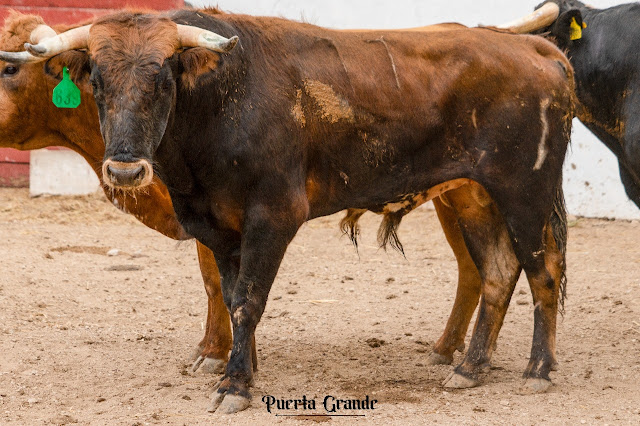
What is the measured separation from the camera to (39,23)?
5.37m

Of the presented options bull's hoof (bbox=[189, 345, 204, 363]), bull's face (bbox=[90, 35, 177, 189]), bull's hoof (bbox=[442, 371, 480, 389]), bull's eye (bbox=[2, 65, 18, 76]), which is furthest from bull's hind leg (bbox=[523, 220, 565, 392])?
bull's eye (bbox=[2, 65, 18, 76])

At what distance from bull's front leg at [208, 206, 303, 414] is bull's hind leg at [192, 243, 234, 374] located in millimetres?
653

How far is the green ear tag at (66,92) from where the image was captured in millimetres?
4355

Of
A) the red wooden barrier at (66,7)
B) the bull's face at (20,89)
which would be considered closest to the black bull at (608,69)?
the bull's face at (20,89)

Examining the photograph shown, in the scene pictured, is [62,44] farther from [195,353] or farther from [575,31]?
[575,31]

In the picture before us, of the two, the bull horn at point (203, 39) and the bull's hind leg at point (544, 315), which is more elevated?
the bull horn at point (203, 39)

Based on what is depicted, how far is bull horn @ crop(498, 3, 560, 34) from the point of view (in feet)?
19.2

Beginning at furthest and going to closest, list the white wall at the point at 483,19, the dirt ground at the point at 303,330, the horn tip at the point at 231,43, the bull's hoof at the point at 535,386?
the white wall at the point at 483,19 < the bull's hoof at the point at 535,386 < the dirt ground at the point at 303,330 < the horn tip at the point at 231,43

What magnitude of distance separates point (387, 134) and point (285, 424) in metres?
1.54

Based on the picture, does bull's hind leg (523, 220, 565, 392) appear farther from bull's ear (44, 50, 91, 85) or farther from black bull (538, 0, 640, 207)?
bull's ear (44, 50, 91, 85)

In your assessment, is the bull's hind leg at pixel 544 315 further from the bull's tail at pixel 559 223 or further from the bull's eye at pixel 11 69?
the bull's eye at pixel 11 69

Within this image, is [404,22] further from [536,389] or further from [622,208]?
[536,389]

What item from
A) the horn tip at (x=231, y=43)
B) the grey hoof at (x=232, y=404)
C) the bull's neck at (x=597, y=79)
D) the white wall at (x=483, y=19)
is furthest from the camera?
the white wall at (x=483, y=19)

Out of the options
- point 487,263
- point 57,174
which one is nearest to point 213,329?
point 487,263
